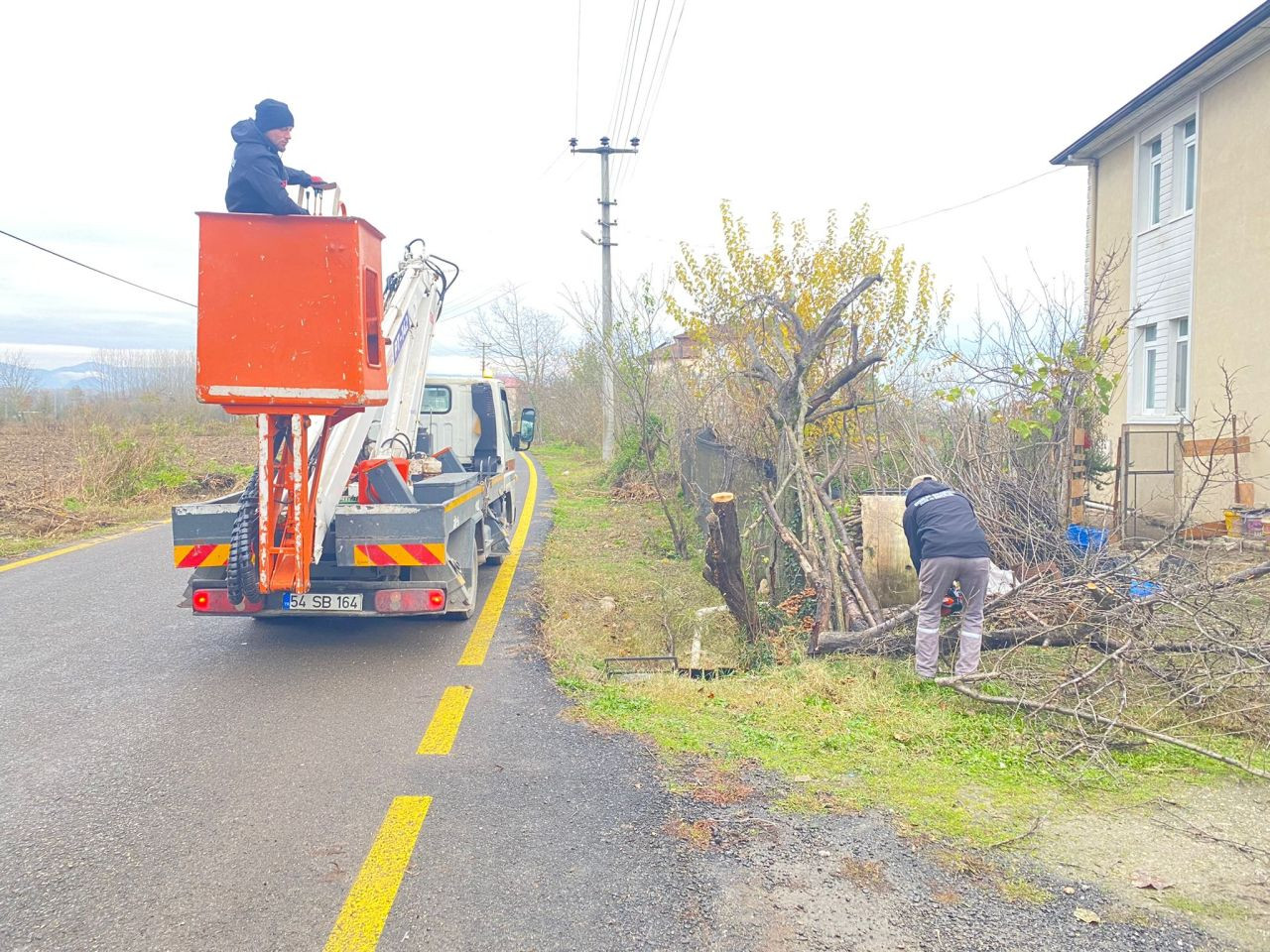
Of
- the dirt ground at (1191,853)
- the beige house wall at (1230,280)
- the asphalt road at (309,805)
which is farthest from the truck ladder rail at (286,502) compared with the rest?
the beige house wall at (1230,280)

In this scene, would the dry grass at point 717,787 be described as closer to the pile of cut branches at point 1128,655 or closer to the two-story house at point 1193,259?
the pile of cut branches at point 1128,655

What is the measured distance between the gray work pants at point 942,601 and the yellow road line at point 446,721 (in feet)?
9.47

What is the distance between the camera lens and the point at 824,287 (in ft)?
43.1

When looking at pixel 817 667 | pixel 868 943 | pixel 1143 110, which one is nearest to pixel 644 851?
pixel 868 943

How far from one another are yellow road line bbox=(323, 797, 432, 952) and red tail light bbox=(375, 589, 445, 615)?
2.39 meters

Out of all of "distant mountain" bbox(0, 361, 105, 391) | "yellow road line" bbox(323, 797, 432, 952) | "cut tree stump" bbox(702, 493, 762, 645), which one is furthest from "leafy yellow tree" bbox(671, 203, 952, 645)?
"distant mountain" bbox(0, 361, 105, 391)

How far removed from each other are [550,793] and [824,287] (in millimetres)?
10360

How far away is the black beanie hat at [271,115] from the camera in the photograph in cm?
557

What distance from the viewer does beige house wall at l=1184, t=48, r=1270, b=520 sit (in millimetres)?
12656

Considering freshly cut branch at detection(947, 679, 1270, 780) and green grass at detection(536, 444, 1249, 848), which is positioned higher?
freshly cut branch at detection(947, 679, 1270, 780)

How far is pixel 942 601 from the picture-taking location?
5836 millimetres

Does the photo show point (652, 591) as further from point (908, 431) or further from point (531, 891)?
point (531, 891)

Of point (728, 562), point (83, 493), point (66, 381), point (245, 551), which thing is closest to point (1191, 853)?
point (728, 562)

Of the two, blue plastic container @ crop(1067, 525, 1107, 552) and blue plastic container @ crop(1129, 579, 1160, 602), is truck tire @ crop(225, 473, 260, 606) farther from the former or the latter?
blue plastic container @ crop(1067, 525, 1107, 552)
